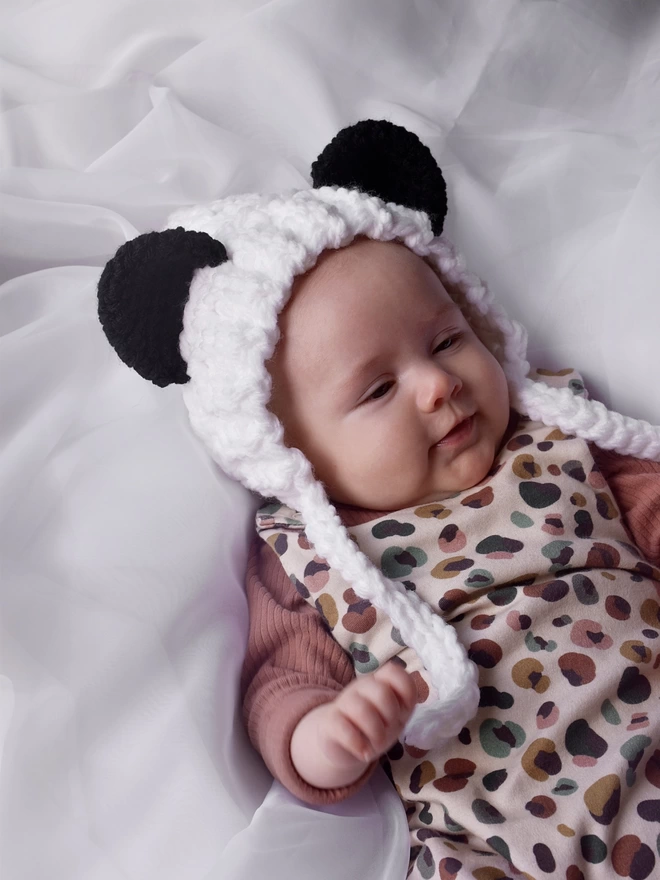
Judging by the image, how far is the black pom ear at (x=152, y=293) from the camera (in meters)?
1.16

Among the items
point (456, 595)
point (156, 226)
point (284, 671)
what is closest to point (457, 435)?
point (456, 595)

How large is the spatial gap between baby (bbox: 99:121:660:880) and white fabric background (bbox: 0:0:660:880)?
85 mm

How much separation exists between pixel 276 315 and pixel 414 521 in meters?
0.34

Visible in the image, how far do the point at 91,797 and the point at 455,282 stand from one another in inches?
34.4

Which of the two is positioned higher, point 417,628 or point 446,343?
point 446,343

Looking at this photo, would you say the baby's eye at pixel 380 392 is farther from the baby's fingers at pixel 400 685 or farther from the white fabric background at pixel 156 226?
the baby's fingers at pixel 400 685

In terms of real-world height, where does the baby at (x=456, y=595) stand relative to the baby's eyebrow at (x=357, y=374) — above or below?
below

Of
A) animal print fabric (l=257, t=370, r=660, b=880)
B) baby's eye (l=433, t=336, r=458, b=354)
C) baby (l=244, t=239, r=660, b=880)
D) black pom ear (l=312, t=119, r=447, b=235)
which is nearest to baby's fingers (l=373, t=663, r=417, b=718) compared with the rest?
baby (l=244, t=239, r=660, b=880)

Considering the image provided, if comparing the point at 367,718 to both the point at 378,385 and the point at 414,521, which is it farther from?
the point at 378,385

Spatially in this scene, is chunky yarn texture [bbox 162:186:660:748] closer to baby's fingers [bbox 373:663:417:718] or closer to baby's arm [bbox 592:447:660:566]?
baby's fingers [bbox 373:663:417:718]

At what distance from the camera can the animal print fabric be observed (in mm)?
1055

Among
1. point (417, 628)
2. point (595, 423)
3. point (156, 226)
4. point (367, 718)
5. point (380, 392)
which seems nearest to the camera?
point (367, 718)

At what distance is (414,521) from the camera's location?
1.23 meters

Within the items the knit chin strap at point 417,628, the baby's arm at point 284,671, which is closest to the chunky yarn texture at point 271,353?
the knit chin strap at point 417,628
